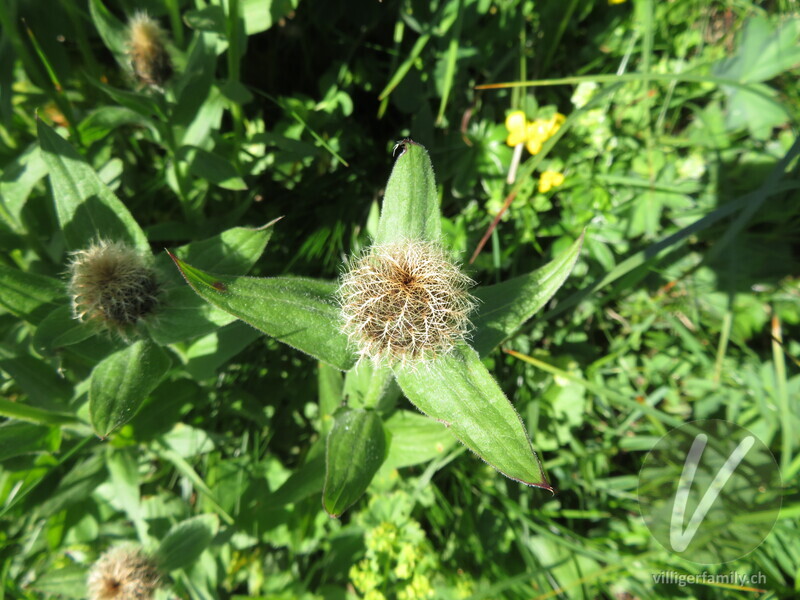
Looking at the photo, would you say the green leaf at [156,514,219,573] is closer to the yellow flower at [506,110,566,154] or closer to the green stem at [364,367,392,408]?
the green stem at [364,367,392,408]

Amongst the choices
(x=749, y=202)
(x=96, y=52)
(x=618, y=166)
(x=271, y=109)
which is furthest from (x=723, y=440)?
(x=96, y=52)

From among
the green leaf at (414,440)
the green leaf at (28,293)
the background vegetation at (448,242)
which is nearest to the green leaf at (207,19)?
the background vegetation at (448,242)

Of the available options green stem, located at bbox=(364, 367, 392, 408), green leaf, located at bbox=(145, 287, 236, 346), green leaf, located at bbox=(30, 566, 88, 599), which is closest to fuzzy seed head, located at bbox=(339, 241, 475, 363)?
green stem, located at bbox=(364, 367, 392, 408)

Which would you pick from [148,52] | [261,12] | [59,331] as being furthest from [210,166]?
[59,331]

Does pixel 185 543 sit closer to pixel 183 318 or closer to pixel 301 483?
pixel 301 483

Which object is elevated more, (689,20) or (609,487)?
(689,20)

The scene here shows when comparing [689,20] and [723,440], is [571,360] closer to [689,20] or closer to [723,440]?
[723,440]
